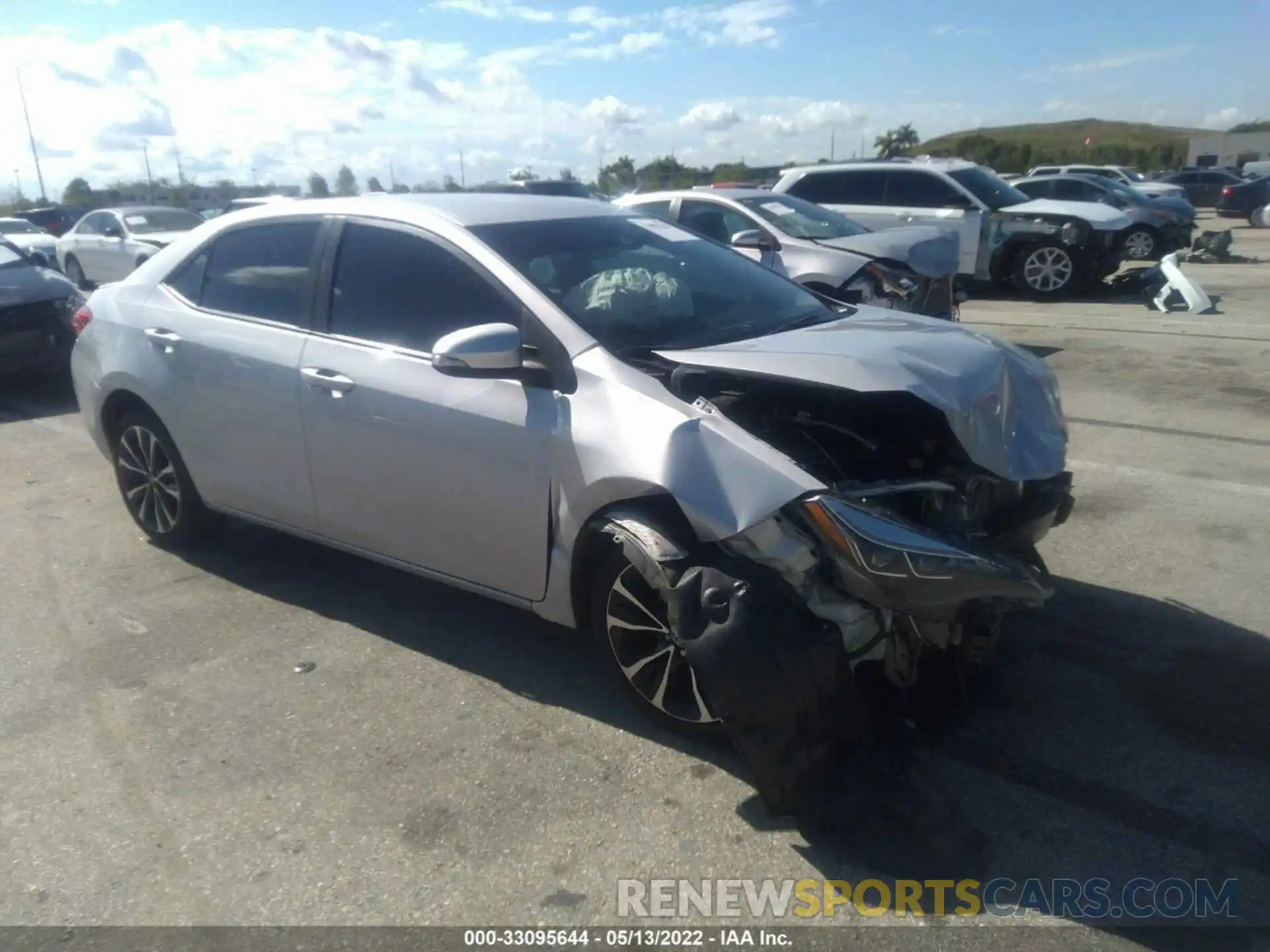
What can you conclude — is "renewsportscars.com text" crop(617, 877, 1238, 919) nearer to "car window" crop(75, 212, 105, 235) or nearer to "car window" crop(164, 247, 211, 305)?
"car window" crop(164, 247, 211, 305)

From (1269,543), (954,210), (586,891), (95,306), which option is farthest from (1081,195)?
(586,891)

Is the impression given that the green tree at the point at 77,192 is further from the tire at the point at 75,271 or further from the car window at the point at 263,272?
the car window at the point at 263,272

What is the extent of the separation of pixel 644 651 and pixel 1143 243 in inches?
665

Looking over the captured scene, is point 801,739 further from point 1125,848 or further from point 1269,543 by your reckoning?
point 1269,543

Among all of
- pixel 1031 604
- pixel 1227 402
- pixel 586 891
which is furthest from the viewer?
pixel 1227 402

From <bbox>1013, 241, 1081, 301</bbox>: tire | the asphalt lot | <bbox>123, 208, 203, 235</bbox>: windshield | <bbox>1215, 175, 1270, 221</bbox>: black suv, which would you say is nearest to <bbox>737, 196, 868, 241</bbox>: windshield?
<bbox>1013, 241, 1081, 301</bbox>: tire

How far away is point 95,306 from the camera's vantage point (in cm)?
556

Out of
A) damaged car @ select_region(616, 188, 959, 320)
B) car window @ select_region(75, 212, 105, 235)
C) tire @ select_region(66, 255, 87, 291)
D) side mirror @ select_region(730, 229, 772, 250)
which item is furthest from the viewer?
tire @ select_region(66, 255, 87, 291)

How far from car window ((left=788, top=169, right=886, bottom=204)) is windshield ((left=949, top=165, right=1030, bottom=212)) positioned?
964 millimetres

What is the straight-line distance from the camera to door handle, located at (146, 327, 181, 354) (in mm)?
5023

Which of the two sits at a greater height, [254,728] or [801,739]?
[801,739]

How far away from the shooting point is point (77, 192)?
5366 centimetres

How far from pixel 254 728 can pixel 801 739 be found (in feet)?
6.65

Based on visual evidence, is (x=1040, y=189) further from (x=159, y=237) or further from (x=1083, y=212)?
(x=159, y=237)
